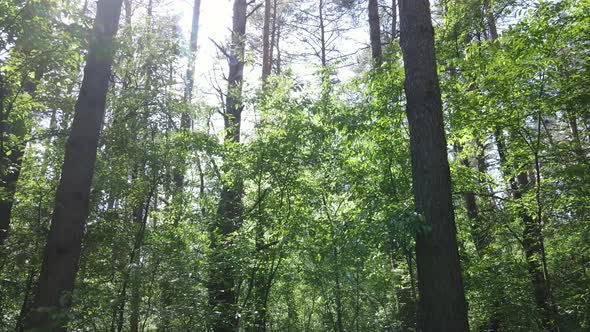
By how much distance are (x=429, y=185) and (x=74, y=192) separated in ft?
11.5

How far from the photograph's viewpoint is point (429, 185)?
3773 mm

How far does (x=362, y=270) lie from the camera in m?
6.52

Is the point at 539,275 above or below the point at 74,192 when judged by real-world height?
below

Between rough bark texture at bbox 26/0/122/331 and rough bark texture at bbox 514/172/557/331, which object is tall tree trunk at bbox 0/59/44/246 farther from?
rough bark texture at bbox 514/172/557/331

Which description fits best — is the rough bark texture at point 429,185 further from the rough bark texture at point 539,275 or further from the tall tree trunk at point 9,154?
the tall tree trunk at point 9,154

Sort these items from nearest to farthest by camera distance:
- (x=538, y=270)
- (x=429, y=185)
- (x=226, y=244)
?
1. (x=429, y=185)
2. (x=226, y=244)
3. (x=538, y=270)

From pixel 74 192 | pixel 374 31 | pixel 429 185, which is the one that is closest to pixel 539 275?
pixel 429 185

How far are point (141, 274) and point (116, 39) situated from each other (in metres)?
2.78

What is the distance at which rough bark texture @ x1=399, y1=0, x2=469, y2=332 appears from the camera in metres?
3.46

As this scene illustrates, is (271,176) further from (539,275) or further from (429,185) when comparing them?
(539,275)

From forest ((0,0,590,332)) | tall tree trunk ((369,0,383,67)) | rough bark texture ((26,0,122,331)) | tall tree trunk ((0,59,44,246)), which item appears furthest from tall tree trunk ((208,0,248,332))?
tall tree trunk ((369,0,383,67))

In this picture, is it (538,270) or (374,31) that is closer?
(538,270)

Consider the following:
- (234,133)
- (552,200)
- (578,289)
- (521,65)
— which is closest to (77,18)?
(234,133)

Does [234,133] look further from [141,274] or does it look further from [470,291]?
[470,291]
